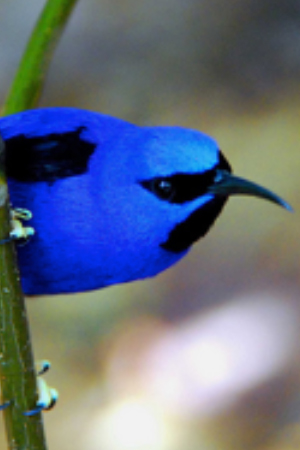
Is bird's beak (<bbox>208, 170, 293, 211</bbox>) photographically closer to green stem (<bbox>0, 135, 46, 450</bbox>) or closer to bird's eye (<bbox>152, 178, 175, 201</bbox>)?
bird's eye (<bbox>152, 178, 175, 201</bbox>)

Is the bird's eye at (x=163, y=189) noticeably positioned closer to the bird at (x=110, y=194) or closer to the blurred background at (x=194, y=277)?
the bird at (x=110, y=194)

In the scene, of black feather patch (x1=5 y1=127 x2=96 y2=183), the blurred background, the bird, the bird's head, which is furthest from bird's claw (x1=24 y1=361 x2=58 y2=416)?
the blurred background

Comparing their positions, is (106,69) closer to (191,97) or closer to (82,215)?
(191,97)

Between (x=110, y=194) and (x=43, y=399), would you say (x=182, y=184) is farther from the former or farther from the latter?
(x=43, y=399)

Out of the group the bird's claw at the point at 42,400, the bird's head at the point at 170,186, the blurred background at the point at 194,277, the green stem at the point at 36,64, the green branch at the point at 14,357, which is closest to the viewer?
the green branch at the point at 14,357

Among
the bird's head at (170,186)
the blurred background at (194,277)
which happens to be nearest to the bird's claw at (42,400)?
the bird's head at (170,186)

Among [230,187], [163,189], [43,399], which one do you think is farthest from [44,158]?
[43,399]

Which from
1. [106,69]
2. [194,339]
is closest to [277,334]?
[194,339]
